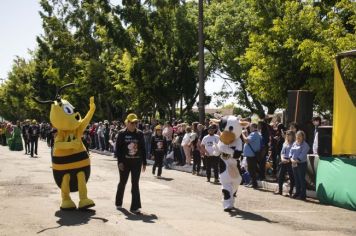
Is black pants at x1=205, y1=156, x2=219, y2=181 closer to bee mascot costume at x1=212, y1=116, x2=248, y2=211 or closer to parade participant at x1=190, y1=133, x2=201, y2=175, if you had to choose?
parade participant at x1=190, y1=133, x2=201, y2=175

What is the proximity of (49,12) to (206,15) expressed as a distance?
19.2m

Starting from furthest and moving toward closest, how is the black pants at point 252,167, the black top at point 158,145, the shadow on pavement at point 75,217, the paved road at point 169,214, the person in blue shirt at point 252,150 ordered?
the black top at point 158,145
the person in blue shirt at point 252,150
the black pants at point 252,167
the shadow on pavement at point 75,217
the paved road at point 169,214

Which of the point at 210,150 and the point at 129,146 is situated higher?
the point at 129,146

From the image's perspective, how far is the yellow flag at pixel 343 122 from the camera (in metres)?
12.4

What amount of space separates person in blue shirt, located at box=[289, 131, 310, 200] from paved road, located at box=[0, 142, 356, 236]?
1.57ft

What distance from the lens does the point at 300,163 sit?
1348 centimetres

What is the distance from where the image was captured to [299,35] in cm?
1977

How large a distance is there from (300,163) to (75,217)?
5948 millimetres

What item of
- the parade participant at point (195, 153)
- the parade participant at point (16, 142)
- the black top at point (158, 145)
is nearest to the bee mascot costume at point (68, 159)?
the black top at point (158, 145)

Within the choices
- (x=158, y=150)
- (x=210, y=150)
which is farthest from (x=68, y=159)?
(x=158, y=150)

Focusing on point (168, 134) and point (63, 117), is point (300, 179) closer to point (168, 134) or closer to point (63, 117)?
point (63, 117)

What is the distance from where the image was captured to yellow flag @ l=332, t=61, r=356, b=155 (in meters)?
12.4

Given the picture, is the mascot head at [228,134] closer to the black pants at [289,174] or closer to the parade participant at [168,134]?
the black pants at [289,174]

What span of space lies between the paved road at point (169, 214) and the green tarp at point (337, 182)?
0.25 m
